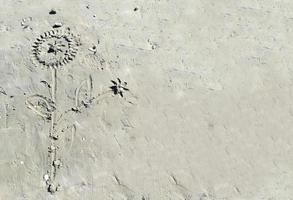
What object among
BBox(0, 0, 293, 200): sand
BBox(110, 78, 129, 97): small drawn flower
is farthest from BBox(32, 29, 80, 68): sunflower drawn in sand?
BBox(110, 78, 129, 97): small drawn flower

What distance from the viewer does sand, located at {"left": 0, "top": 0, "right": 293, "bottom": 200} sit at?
8.23 m

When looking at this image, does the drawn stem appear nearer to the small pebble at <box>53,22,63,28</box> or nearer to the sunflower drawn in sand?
the sunflower drawn in sand

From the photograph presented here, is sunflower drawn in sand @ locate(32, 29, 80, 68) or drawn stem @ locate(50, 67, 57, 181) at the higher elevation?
sunflower drawn in sand @ locate(32, 29, 80, 68)

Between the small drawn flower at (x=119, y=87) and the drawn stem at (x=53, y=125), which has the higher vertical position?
the small drawn flower at (x=119, y=87)

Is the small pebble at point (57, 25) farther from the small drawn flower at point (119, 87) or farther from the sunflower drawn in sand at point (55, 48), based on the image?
the small drawn flower at point (119, 87)

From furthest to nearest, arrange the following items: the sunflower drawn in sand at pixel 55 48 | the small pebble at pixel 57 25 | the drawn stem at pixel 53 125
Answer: the small pebble at pixel 57 25, the sunflower drawn in sand at pixel 55 48, the drawn stem at pixel 53 125

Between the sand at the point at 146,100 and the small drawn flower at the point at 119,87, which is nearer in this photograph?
the sand at the point at 146,100

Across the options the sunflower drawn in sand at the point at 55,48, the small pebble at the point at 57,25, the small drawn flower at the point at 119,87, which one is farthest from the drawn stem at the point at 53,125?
the small drawn flower at the point at 119,87

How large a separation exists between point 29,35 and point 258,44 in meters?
3.92

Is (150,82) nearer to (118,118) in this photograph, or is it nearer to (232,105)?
(118,118)

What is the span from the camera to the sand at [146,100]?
8.23 metres

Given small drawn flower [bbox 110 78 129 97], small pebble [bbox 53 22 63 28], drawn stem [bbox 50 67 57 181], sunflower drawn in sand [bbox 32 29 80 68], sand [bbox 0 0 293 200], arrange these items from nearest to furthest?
sand [bbox 0 0 293 200] → drawn stem [bbox 50 67 57 181] → small drawn flower [bbox 110 78 129 97] → sunflower drawn in sand [bbox 32 29 80 68] → small pebble [bbox 53 22 63 28]

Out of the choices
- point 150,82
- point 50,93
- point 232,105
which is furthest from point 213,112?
point 50,93

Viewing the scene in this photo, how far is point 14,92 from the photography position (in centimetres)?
909
